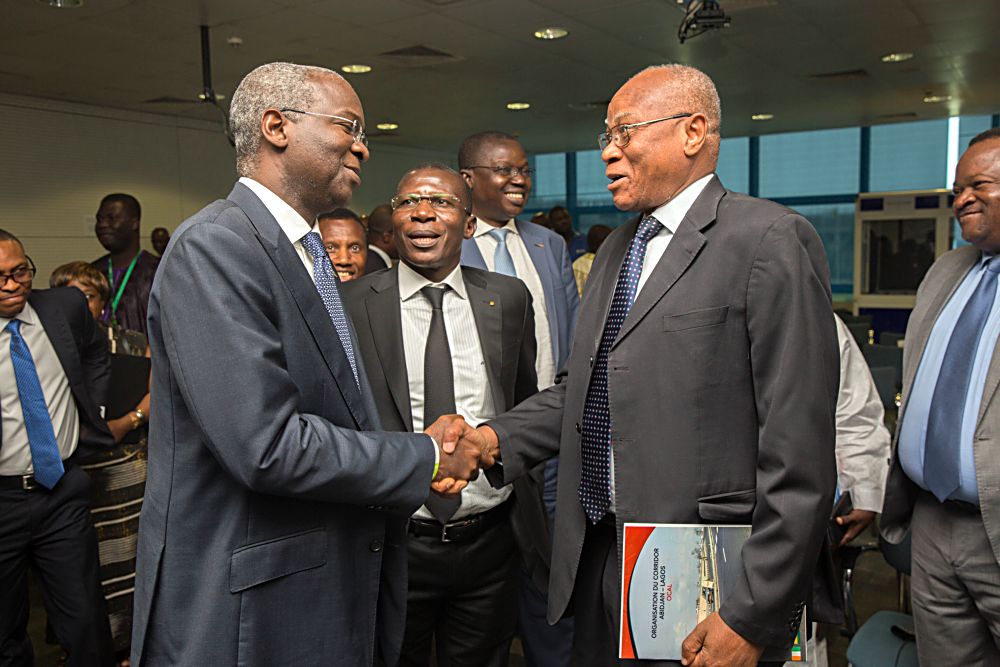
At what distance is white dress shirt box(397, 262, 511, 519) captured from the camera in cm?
228

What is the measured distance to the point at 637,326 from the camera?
5.44 feet

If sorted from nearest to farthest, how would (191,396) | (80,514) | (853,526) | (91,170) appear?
(191,396) → (853,526) → (80,514) → (91,170)

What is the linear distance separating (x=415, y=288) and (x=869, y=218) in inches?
416

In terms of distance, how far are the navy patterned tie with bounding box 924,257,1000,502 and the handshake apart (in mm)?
1229

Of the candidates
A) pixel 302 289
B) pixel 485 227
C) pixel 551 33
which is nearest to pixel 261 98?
pixel 302 289

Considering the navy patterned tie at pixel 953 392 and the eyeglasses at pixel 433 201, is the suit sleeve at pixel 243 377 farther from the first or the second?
the navy patterned tie at pixel 953 392

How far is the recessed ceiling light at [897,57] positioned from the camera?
8031mm

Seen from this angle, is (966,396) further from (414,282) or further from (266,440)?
(266,440)

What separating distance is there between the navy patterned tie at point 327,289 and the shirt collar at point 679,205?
740 millimetres

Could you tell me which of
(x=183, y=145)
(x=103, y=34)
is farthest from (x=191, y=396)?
(x=183, y=145)

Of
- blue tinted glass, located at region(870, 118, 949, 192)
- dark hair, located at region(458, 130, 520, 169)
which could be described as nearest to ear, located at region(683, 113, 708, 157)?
dark hair, located at region(458, 130, 520, 169)

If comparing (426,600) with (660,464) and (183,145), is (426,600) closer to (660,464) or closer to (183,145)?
(660,464)

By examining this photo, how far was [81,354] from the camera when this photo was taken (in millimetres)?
3301

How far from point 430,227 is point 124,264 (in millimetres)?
3216
